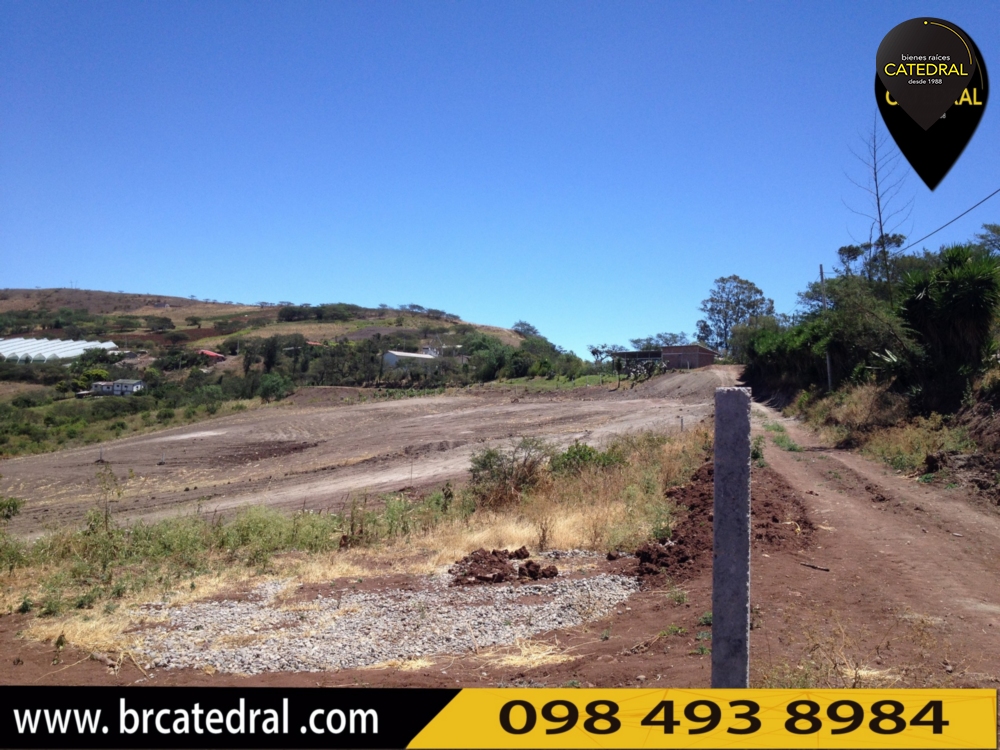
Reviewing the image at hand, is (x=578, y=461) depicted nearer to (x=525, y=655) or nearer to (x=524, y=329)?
(x=525, y=655)

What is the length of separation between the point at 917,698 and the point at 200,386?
64.6 m

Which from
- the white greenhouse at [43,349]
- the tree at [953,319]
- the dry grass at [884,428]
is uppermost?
the white greenhouse at [43,349]

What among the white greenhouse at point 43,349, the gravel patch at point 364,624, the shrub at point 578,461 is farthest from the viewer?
the white greenhouse at point 43,349

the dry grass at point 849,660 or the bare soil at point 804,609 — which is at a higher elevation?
the dry grass at point 849,660

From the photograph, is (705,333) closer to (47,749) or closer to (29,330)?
(29,330)

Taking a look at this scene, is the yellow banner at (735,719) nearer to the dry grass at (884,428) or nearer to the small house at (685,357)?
the dry grass at (884,428)

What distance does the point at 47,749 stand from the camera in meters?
4.08

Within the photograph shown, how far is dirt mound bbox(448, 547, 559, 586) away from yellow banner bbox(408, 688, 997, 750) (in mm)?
5460

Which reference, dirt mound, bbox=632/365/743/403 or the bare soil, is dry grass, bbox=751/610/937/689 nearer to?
the bare soil

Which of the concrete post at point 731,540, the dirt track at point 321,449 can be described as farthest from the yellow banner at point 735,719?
the dirt track at point 321,449

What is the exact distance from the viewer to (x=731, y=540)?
2.67 metres

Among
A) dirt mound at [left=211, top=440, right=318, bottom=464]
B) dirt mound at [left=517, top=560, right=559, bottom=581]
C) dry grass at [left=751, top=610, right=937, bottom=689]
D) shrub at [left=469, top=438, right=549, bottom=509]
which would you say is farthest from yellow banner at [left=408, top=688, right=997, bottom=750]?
dirt mound at [left=211, top=440, right=318, bottom=464]

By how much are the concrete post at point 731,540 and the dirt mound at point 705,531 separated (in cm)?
501

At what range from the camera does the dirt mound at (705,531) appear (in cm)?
827
